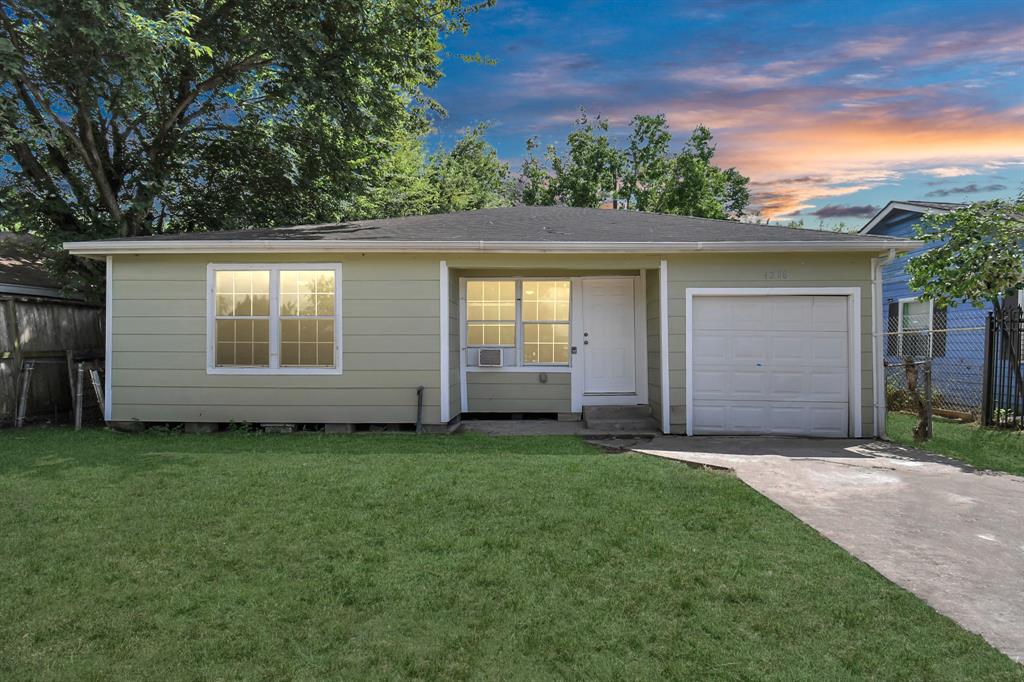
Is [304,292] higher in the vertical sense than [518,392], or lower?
higher

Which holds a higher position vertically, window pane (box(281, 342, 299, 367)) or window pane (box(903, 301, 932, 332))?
window pane (box(903, 301, 932, 332))

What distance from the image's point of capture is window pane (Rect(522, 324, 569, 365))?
31.3 feet

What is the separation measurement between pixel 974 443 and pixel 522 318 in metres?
6.13

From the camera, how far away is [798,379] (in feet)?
27.0

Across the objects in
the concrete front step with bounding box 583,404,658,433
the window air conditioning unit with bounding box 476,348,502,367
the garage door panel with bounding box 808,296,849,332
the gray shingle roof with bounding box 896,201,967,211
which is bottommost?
the concrete front step with bounding box 583,404,658,433

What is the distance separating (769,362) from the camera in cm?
827

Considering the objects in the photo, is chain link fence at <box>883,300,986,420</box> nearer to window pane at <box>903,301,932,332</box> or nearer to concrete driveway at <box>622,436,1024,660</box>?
window pane at <box>903,301,932,332</box>

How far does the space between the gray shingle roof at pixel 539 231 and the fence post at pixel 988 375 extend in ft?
8.09

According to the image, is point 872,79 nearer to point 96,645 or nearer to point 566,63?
point 566,63

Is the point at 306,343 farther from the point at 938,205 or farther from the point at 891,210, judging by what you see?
the point at 891,210

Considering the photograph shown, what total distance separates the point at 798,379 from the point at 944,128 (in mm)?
8674

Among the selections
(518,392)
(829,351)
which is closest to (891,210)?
(829,351)

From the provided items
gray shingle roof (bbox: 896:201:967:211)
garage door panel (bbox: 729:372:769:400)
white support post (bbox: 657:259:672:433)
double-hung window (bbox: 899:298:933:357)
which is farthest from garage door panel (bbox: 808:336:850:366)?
A: gray shingle roof (bbox: 896:201:967:211)

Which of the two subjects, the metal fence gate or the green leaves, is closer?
the metal fence gate
